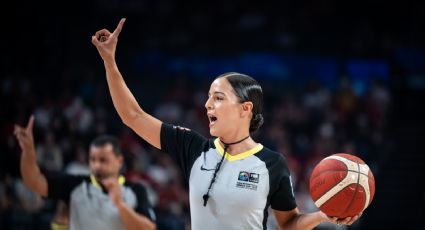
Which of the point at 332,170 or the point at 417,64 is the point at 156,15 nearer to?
the point at 417,64

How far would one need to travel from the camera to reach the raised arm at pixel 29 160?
5320 millimetres

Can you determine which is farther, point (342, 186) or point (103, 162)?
point (103, 162)

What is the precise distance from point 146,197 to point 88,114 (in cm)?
802

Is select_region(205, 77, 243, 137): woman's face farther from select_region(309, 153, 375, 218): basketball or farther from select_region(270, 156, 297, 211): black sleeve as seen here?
select_region(309, 153, 375, 218): basketball

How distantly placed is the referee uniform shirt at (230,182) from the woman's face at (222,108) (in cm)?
17

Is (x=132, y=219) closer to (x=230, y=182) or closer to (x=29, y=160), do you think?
Answer: (x=29, y=160)

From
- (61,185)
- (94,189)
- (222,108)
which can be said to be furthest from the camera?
(94,189)

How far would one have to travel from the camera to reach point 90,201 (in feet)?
18.4

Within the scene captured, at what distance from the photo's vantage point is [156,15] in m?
17.0

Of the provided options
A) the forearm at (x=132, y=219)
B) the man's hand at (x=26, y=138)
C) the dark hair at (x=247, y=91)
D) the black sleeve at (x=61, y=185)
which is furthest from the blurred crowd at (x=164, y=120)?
the dark hair at (x=247, y=91)

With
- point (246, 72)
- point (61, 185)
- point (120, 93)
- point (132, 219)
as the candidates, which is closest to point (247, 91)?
point (120, 93)

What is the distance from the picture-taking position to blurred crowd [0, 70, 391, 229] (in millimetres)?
11188

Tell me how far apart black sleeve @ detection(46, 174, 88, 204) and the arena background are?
5820 mm

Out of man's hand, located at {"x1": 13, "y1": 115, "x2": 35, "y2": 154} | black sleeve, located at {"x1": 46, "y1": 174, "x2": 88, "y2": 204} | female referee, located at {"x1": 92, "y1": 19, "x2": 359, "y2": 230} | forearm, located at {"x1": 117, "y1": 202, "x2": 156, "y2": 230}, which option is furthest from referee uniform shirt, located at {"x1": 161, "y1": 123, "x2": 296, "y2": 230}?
black sleeve, located at {"x1": 46, "y1": 174, "x2": 88, "y2": 204}
